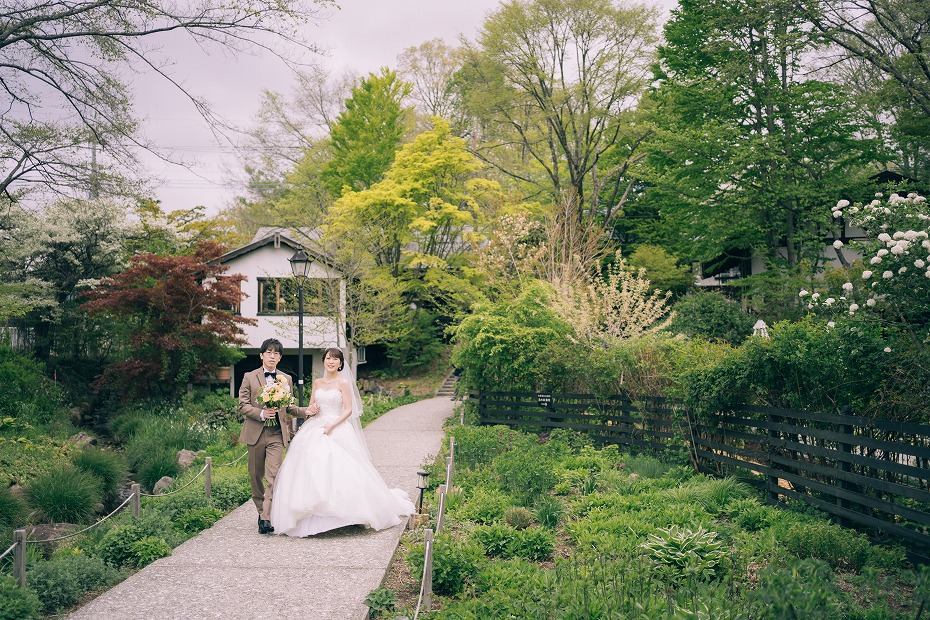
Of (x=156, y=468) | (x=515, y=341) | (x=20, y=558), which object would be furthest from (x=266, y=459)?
(x=515, y=341)

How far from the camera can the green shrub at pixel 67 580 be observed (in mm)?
6012

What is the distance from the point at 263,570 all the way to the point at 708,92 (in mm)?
21999

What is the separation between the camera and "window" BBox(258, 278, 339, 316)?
28656mm

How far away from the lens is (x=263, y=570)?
6754 mm

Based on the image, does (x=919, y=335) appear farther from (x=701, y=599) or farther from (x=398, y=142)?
(x=398, y=142)

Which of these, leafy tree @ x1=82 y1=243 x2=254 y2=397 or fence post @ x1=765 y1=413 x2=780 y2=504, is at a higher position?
leafy tree @ x1=82 y1=243 x2=254 y2=397

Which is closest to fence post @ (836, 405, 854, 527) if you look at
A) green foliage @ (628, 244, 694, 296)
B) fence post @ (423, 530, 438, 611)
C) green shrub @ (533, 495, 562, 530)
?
green shrub @ (533, 495, 562, 530)

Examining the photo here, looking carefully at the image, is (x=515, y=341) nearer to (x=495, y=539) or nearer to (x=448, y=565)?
(x=495, y=539)

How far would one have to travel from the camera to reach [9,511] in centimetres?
1102

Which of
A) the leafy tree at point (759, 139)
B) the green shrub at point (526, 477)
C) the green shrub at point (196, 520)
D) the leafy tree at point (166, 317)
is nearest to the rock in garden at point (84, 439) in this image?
the leafy tree at point (166, 317)

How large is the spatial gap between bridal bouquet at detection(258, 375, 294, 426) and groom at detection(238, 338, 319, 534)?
0.04 m

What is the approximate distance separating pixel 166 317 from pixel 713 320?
17820mm

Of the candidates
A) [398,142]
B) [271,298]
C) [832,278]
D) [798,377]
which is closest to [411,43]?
[398,142]

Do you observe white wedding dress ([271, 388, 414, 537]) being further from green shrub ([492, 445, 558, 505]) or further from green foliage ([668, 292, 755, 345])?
green foliage ([668, 292, 755, 345])
